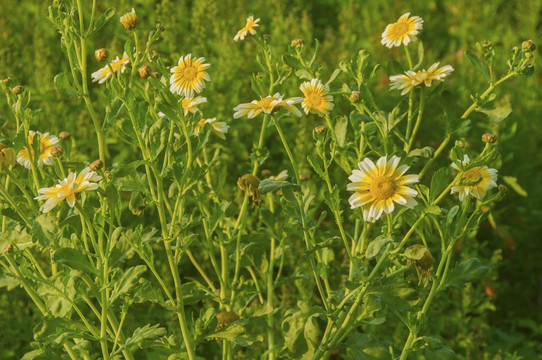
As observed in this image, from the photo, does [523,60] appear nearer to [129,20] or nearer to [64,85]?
[129,20]

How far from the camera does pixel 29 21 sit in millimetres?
3775

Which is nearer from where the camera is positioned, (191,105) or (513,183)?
(191,105)

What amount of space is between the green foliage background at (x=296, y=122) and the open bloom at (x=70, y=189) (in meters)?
0.77

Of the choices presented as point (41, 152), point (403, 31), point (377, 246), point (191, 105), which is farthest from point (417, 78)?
point (41, 152)

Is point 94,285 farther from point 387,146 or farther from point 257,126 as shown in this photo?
point 257,126

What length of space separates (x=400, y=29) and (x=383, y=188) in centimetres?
47

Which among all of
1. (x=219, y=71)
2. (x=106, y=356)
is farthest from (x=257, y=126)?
(x=106, y=356)

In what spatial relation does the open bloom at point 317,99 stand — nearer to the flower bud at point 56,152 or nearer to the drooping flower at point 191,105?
the drooping flower at point 191,105

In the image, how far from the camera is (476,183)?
1314 millimetres

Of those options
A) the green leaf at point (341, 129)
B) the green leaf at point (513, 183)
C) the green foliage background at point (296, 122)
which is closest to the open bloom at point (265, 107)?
the green leaf at point (341, 129)

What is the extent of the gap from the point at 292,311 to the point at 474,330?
1.08 metres

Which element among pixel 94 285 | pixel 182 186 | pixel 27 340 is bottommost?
pixel 27 340

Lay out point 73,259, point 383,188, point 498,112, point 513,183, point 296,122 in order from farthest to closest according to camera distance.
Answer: point 296,122 < point 513,183 < point 498,112 < point 73,259 < point 383,188

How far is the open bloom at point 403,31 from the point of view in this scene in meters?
1.50
